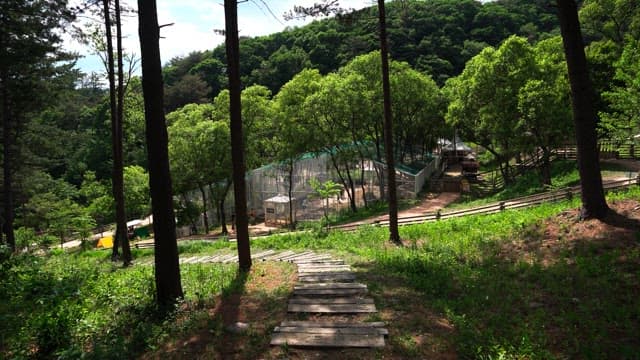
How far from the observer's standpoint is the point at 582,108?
28.8ft

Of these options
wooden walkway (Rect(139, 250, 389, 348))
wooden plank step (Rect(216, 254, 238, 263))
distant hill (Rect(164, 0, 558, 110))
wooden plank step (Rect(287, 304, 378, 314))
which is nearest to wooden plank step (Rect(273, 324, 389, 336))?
wooden walkway (Rect(139, 250, 389, 348))

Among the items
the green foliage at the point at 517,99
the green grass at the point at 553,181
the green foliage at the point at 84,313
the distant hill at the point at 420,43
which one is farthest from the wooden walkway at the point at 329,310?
the distant hill at the point at 420,43

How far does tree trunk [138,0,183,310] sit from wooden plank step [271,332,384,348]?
8.79 feet

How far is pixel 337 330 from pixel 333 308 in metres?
0.90

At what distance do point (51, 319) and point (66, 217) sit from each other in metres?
30.7

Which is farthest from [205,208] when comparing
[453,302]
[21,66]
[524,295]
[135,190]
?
[524,295]

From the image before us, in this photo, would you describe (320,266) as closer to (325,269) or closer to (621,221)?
(325,269)

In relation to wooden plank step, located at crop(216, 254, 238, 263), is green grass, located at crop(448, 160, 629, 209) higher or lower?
higher

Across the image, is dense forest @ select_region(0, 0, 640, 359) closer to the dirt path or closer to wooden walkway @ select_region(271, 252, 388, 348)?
wooden walkway @ select_region(271, 252, 388, 348)

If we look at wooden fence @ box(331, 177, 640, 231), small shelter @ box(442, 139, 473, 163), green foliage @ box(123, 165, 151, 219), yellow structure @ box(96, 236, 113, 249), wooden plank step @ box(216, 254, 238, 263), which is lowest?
yellow structure @ box(96, 236, 113, 249)

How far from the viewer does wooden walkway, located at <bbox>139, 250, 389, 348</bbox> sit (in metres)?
5.29

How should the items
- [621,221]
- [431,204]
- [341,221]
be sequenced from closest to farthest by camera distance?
[621,221] < [341,221] < [431,204]

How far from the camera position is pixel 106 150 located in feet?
162

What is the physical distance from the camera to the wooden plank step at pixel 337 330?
5434mm
